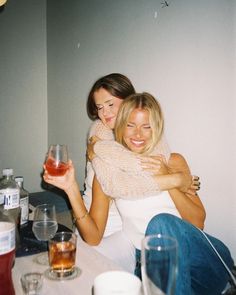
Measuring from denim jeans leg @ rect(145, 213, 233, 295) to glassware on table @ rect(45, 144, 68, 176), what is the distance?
40 cm

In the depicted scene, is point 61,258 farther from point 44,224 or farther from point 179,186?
point 179,186

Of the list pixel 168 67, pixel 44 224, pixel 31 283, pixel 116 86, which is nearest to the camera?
pixel 31 283

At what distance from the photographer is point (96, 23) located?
283 centimetres

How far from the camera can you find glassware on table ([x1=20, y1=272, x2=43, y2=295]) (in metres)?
0.78

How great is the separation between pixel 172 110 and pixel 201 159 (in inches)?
15.4

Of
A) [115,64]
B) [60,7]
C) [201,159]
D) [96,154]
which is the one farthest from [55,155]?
[60,7]

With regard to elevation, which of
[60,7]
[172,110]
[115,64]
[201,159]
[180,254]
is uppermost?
[60,7]

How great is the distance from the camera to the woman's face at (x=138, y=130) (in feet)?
5.37

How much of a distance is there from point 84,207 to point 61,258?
1.37 feet

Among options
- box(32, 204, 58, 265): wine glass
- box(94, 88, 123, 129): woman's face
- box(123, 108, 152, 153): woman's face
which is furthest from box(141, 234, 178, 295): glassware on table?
box(94, 88, 123, 129): woman's face

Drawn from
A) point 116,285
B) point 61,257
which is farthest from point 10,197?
point 116,285

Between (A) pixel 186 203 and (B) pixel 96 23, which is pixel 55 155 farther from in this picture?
(B) pixel 96 23

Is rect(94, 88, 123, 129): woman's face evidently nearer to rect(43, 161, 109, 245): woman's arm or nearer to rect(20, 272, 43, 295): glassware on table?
rect(43, 161, 109, 245): woman's arm

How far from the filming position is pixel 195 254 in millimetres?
1173
